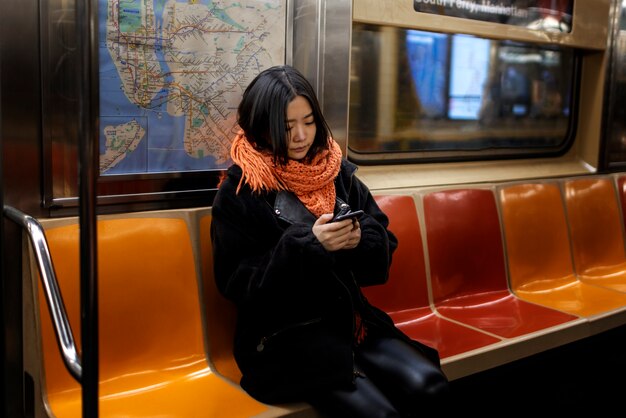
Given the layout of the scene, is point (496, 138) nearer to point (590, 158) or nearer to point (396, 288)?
point (590, 158)

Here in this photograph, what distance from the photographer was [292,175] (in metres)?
2.33

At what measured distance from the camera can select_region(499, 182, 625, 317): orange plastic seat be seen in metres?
3.74

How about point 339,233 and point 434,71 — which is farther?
point 434,71

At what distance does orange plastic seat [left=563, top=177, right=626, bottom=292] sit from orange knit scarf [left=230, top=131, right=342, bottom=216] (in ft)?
7.67

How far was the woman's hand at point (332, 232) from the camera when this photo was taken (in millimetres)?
2098

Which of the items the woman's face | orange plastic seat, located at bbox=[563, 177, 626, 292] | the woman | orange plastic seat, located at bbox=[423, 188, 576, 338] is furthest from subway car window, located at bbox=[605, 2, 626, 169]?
the woman's face

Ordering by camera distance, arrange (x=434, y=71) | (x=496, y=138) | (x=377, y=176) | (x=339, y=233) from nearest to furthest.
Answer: (x=339, y=233)
(x=377, y=176)
(x=434, y=71)
(x=496, y=138)

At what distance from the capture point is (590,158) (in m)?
4.80

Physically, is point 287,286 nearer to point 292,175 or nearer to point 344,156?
point 292,175

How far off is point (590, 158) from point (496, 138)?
2.87 feet

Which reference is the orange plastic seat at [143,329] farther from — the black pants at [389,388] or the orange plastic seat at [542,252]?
the orange plastic seat at [542,252]

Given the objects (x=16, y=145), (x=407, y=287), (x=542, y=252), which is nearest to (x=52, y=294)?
(x=16, y=145)

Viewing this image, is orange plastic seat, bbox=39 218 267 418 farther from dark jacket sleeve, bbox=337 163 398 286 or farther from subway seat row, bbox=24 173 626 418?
dark jacket sleeve, bbox=337 163 398 286

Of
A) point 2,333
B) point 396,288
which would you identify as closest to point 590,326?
point 396,288
